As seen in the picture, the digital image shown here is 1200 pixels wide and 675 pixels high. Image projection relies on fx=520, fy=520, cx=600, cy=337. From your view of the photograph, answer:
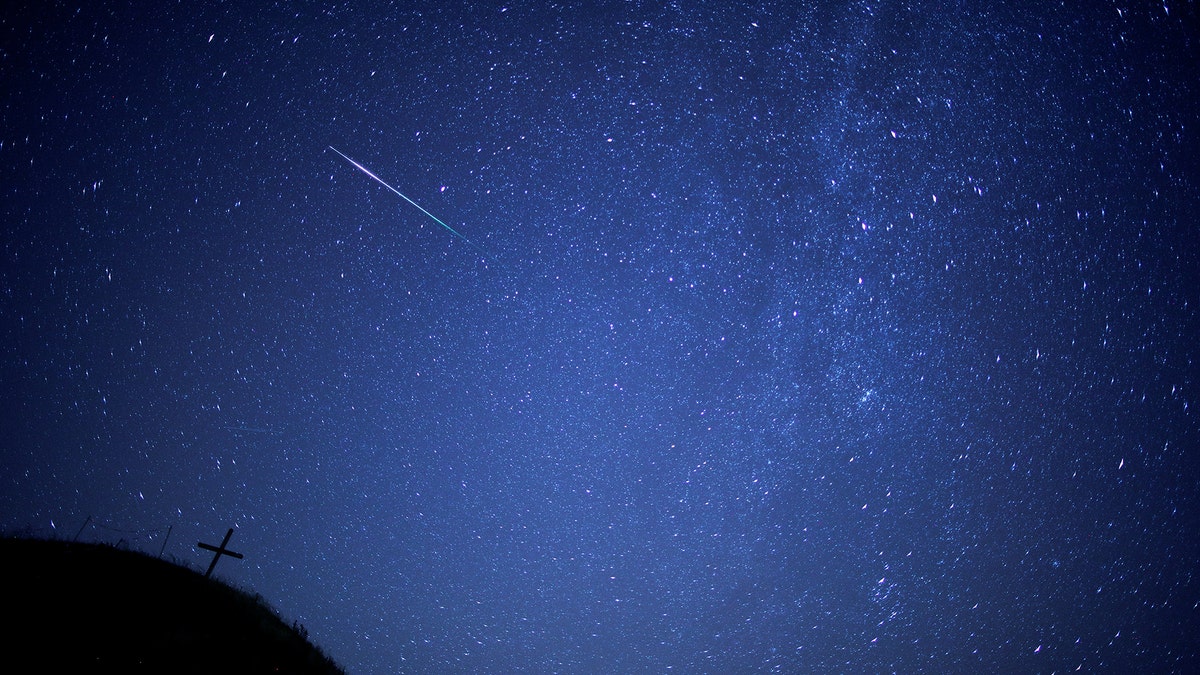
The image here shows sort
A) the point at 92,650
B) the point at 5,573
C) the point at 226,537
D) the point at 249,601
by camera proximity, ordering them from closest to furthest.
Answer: the point at 92,650 < the point at 5,573 < the point at 249,601 < the point at 226,537

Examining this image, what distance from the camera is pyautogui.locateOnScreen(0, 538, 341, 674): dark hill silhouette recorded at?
7.58 metres

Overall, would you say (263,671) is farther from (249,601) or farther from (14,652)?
(14,652)

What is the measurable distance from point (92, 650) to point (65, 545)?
385cm

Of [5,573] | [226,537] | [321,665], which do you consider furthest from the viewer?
[226,537]

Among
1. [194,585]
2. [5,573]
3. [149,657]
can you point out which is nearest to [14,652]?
[149,657]

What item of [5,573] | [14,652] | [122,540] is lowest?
[14,652]

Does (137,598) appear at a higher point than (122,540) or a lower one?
lower

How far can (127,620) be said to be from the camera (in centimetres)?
845

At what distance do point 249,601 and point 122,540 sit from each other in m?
2.93

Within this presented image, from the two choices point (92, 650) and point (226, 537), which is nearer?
point (92, 650)

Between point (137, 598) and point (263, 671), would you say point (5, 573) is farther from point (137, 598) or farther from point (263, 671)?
point (263, 671)

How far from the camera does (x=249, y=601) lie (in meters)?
10.8

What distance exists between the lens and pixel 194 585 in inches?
406

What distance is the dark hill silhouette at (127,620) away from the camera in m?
7.58
